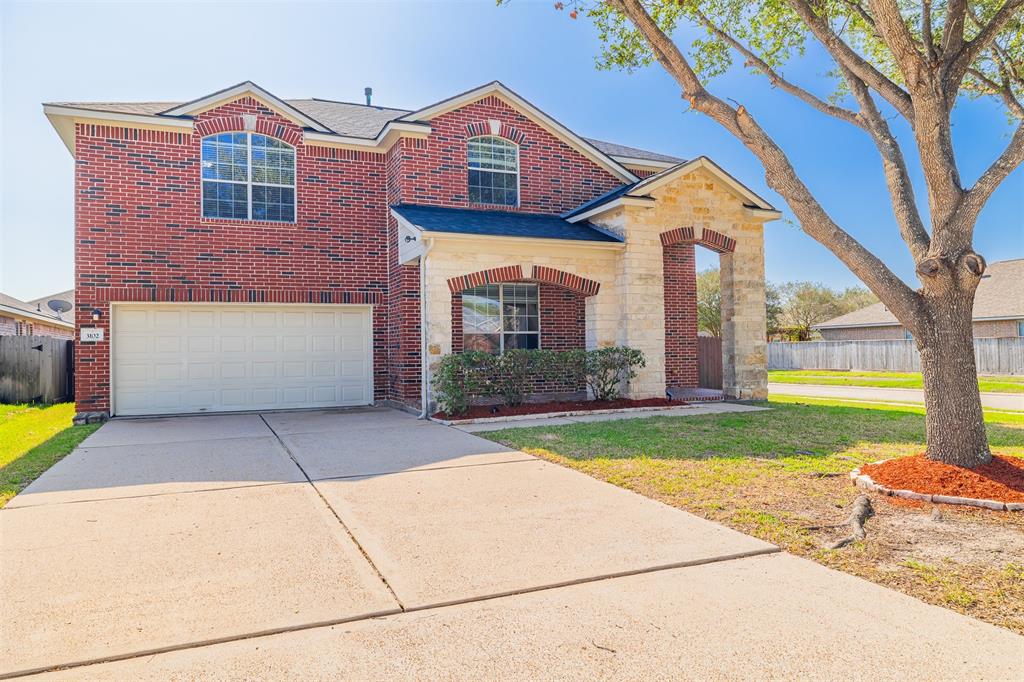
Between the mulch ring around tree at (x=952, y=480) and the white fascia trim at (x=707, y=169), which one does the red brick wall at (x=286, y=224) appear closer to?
the white fascia trim at (x=707, y=169)

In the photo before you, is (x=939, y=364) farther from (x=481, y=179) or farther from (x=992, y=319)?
(x=992, y=319)

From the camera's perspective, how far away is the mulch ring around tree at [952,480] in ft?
17.4

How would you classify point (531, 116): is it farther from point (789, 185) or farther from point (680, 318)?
point (789, 185)

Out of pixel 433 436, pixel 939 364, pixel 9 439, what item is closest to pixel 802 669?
pixel 939 364

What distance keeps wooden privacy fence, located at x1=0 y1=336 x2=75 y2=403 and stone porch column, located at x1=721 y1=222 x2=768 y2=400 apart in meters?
15.9

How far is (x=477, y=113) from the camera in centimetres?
1380

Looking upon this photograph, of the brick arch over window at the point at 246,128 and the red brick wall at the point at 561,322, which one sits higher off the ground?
the brick arch over window at the point at 246,128

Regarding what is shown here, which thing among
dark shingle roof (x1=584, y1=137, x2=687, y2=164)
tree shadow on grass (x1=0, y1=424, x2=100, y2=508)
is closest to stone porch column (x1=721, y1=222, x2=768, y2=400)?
dark shingle roof (x1=584, y1=137, x2=687, y2=164)

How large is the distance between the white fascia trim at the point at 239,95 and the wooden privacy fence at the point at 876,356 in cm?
2245

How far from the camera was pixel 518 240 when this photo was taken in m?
12.0

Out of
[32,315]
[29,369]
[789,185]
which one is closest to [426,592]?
[789,185]

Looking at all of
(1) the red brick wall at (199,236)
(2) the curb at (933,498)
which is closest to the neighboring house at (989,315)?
(1) the red brick wall at (199,236)

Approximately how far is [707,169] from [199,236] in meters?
10.4

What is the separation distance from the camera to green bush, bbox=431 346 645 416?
37.0 ft
